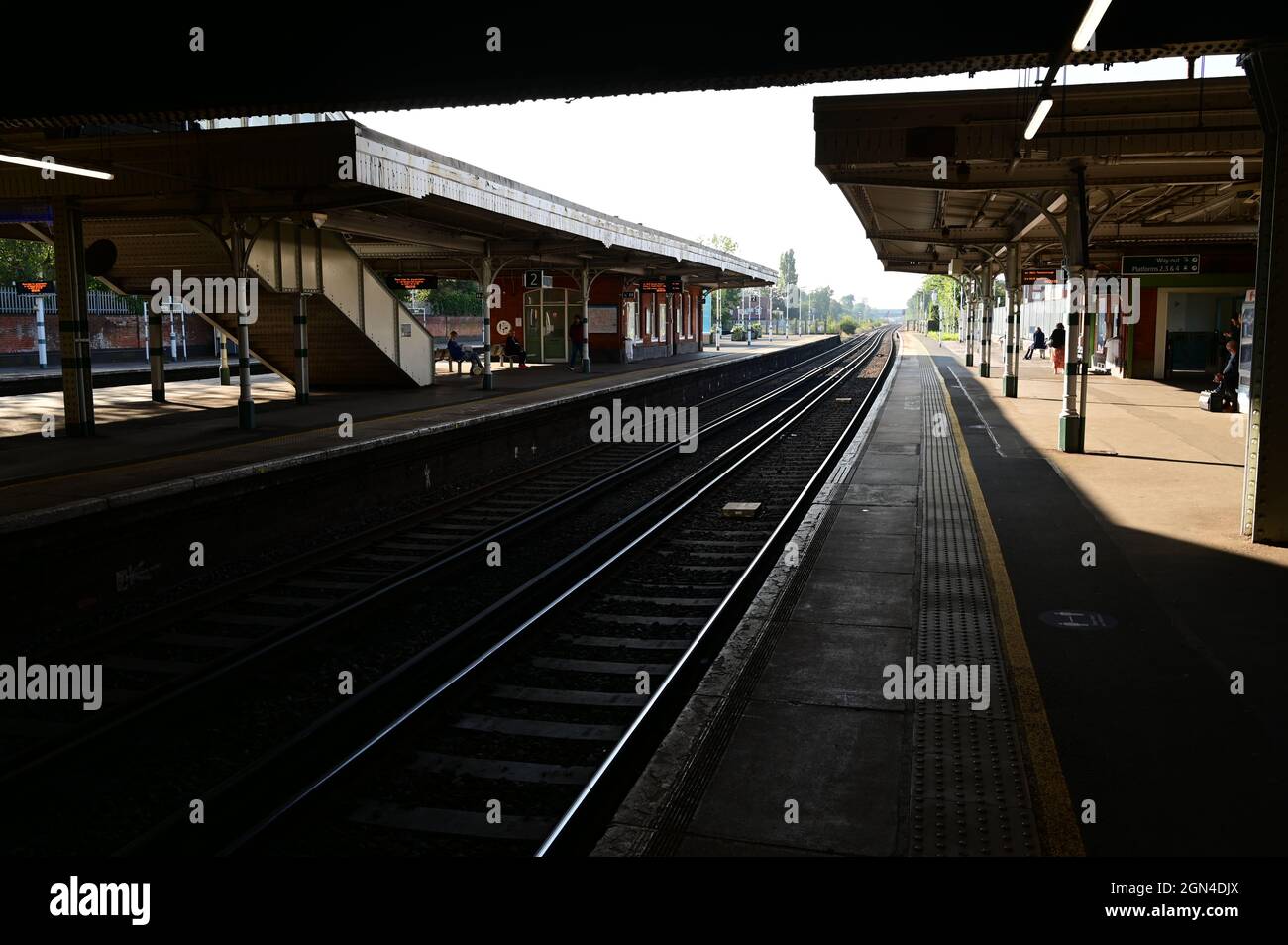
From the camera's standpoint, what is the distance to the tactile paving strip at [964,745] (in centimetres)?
397

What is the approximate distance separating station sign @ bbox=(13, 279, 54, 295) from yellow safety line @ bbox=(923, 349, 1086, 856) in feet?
112

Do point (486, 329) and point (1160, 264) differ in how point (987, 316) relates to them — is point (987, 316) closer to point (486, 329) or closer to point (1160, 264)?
point (1160, 264)

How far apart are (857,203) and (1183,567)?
1283cm

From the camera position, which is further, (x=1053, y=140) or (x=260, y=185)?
(x=260, y=185)

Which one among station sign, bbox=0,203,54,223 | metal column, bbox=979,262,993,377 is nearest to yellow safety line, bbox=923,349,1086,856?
station sign, bbox=0,203,54,223

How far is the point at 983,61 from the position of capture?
731 centimetres

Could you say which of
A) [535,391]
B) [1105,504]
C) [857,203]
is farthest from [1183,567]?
[535,391]

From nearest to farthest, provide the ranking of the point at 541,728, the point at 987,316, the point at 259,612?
the point at 541,728 < the point at 259,612 < the point at 987,316

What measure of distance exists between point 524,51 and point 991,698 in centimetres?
549

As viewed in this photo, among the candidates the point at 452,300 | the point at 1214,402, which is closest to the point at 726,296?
the point at 452,300

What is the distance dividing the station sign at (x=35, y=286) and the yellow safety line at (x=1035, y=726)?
→ 3399 cm

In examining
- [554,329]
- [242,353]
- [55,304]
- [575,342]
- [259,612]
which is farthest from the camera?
[554,329]

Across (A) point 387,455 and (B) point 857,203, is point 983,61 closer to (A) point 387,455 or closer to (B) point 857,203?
(A) point 387,455

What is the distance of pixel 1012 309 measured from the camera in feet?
79.7
